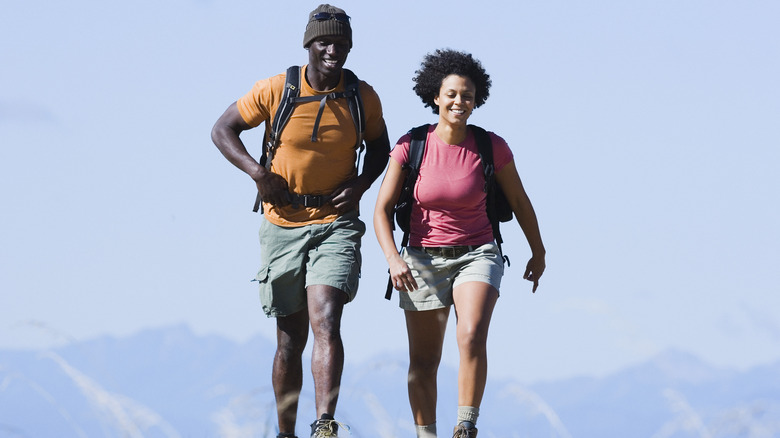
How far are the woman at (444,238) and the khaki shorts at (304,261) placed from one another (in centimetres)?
33

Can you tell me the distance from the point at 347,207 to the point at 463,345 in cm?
124

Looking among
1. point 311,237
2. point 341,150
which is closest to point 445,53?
point 341,150

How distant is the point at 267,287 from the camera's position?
8.56 metres

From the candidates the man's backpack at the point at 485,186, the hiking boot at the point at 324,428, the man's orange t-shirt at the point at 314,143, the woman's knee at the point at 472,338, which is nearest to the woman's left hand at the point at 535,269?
the man's backpack at the point at 485,186

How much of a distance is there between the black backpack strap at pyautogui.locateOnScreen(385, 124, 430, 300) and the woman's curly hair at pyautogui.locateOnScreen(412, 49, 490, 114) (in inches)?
12.7

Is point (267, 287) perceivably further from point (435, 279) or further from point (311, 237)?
point (435, 279)

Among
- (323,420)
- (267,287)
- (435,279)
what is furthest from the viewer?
(267,287)

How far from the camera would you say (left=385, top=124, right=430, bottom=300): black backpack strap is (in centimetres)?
802

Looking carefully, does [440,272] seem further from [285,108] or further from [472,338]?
[285,108]

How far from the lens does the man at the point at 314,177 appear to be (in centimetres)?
820

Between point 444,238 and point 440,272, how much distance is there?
0.71ft

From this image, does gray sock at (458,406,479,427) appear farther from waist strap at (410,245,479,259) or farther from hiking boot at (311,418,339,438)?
waist strap at (410,245,479,259)

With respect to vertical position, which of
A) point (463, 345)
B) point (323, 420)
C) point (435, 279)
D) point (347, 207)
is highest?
point (347, 207)

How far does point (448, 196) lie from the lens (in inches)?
313
